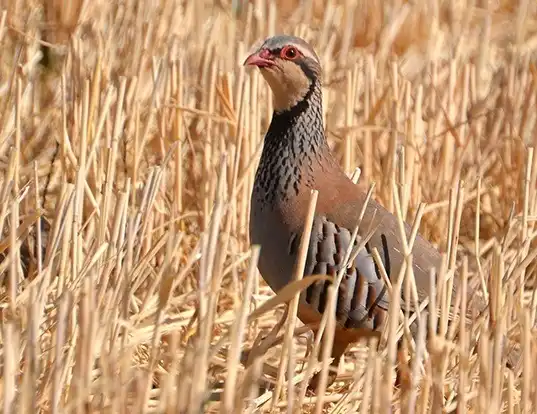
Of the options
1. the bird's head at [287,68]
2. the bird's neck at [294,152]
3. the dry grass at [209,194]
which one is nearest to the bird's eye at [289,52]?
the bird's head at [287,68]

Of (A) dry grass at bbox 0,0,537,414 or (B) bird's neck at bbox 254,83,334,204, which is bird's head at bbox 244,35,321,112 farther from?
(A) dry grass at bbox 0,0,537,414

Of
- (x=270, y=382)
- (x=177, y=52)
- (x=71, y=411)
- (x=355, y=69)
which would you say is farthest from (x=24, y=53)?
(x=71, y=411)

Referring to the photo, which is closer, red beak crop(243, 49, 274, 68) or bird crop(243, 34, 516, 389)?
bird crop(243, 34, 516, 389)

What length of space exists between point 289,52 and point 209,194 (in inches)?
32.8

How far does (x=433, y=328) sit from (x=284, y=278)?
1080mm

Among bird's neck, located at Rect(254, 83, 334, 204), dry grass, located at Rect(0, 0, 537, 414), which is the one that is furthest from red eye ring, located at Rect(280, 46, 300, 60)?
dry grass, located at Rect(0, 0, 537, 414)

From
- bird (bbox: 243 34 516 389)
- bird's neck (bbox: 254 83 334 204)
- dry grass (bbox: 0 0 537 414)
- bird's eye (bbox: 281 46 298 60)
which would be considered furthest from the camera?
bird's eye (bbox: 281 46 298 60)

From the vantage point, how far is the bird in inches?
159

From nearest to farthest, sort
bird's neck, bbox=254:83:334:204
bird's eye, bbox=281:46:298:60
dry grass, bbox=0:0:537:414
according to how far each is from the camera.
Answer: dry grass, bbox=0:0:537:414, bird's neck, bbox=254:83:334:204, bird's eye, bbox=281:46:298:60

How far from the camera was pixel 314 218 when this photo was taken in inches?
161

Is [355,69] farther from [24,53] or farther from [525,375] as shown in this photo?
[525,375]

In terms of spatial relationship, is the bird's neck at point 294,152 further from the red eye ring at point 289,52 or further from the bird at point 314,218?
the red eye ring at point 289,52

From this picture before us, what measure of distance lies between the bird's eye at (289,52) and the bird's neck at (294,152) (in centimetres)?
13

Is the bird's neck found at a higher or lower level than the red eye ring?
lower
